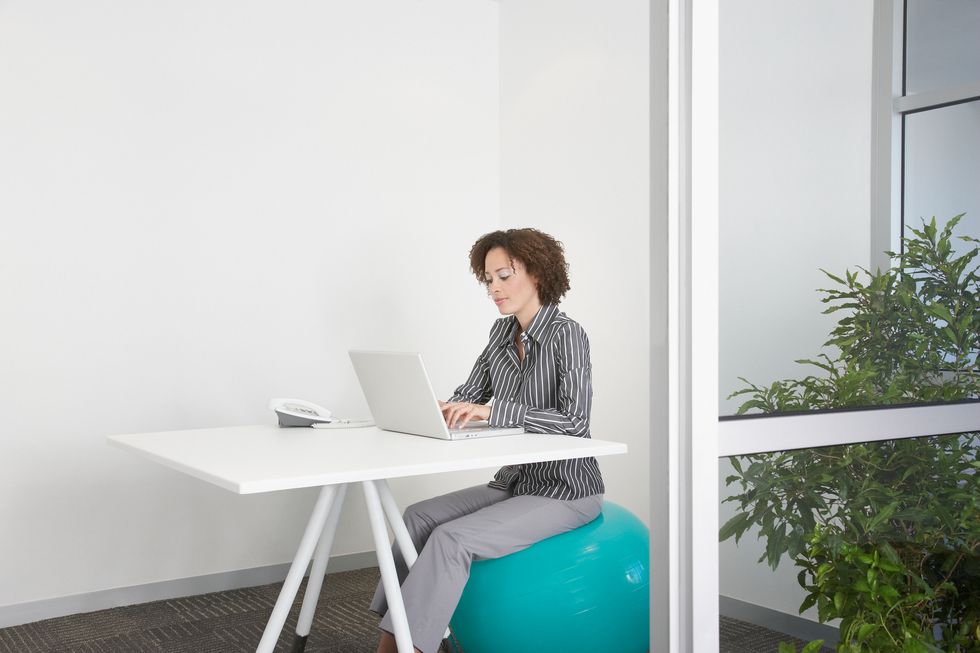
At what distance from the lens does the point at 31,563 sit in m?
3.49

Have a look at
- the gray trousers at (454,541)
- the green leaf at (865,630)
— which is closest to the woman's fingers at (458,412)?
the gray trousers at (454,541)

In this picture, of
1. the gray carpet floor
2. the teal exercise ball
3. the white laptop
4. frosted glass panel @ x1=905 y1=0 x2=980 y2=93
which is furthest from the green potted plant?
the gray carpet floor

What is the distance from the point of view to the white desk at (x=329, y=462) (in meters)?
2.11

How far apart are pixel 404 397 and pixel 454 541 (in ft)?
1.54

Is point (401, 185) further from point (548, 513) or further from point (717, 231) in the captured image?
point (717, 231)

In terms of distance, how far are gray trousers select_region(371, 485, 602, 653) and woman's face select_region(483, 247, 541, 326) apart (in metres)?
0.70

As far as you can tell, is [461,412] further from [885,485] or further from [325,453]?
[885,485]

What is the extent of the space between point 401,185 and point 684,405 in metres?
3.12

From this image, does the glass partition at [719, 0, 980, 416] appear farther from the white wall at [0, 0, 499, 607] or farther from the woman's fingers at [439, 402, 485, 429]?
the white wall at [0, 0, 499, 607]

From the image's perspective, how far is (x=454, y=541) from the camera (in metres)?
2.52

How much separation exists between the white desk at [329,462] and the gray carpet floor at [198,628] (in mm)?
422

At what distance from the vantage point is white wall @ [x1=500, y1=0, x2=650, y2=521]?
3.97 meters

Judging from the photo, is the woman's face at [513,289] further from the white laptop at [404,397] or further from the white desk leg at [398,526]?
the white desk leg at [398,526]

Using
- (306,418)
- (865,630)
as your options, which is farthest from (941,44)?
(306,418)
